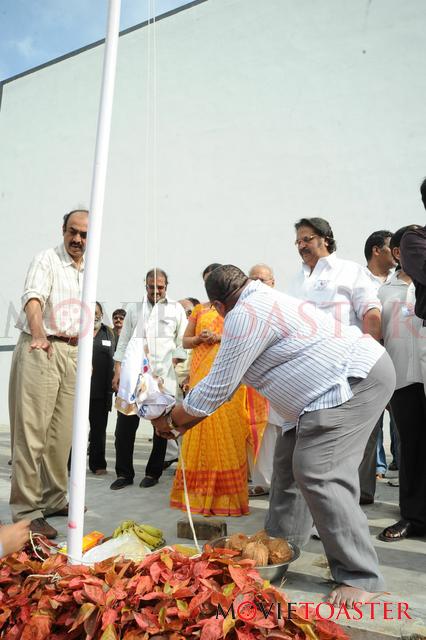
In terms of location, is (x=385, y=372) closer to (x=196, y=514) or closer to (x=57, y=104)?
(x=196, y=514)

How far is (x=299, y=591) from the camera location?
2.46 m

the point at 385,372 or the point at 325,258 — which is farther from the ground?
the point at 325,258

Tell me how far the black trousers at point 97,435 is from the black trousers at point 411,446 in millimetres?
3094

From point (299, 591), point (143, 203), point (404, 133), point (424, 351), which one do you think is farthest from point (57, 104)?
point (299, 591)

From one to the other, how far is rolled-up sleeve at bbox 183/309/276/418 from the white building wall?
17.6 feet

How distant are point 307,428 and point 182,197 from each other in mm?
7045

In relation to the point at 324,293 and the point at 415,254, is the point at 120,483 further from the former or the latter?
the point at 415,254

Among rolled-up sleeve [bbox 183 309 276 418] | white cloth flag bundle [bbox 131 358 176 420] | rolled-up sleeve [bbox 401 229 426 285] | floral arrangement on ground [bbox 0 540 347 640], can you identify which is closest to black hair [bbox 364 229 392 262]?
rolled-up sleeve [bbox 401 229 426 285]

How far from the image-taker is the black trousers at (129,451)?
4.86m

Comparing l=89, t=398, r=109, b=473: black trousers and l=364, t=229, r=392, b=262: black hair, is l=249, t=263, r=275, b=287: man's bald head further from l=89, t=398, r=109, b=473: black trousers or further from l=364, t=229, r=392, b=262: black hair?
l=89, t=398, r=109, b=473: black trousers

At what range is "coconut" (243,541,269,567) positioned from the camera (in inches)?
95.4

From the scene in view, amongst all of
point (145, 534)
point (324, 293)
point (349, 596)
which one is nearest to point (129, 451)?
point (145, 534)

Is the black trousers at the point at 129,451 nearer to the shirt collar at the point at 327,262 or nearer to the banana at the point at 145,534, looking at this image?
the banana at the point at 145,534

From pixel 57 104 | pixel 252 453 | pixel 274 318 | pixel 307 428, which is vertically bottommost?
pixel 252 453
